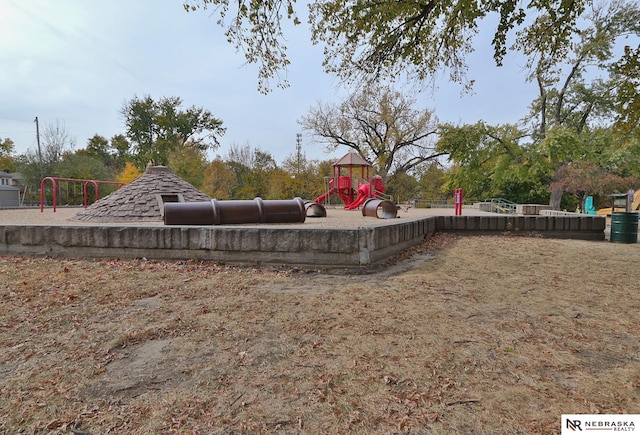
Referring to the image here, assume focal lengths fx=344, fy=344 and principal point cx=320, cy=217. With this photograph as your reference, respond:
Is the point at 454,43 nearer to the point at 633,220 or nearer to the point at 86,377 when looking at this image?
the point at 633,220

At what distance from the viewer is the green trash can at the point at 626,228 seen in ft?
25.8

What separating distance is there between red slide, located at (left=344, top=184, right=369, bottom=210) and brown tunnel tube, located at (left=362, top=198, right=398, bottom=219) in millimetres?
4422

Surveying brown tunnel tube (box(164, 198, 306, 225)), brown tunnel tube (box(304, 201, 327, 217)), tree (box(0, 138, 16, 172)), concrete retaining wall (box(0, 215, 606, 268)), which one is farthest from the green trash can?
tree (box(0, 138, 16, 172))

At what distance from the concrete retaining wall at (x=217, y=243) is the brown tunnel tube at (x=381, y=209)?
6110 millimetres

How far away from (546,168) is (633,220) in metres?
15.8

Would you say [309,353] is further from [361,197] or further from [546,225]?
[361,197]

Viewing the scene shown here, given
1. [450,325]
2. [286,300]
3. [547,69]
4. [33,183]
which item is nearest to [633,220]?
[547,69]

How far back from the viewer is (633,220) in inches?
309

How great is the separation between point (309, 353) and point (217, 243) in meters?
2.97

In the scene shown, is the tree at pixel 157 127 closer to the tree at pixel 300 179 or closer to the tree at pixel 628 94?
the tree at pixel 300 179

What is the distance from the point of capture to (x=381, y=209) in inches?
472

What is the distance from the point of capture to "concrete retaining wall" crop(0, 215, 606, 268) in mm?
4613

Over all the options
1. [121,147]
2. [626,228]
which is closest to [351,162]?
[626,228]

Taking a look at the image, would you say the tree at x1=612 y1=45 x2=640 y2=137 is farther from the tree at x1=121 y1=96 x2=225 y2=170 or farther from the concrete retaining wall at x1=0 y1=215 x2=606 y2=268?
the tree at x1=121 y1=96 x2=225 y2=170
